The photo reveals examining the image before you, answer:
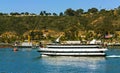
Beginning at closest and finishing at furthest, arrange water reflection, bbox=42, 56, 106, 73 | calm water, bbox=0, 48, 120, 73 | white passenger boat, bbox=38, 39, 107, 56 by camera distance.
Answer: calm water, bbox=0, 48, 120, 73 < water reflection, bbox=42, 56, 106, 73 < white passenger boat, bbox=38, 39, 107, 56

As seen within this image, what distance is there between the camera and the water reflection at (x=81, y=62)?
104 metres

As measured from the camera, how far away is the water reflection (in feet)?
340

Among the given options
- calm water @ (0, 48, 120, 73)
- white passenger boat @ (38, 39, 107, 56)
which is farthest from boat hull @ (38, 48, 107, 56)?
calm water @ (0, 48, 120, 73)

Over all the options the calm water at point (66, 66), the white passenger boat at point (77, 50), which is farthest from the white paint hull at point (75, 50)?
the calm water at point (66, 66)

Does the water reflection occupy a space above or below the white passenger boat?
below

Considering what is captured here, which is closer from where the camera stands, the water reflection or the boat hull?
the water reflection

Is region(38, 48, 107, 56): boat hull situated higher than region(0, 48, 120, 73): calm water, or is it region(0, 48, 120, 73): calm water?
region(38, 48, 107, 56): boat hull

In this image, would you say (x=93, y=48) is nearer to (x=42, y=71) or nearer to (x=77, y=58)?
(x=77, y=58)

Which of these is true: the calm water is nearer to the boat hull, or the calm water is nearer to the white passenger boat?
the boat hull

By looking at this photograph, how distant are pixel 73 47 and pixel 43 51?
8.83 m

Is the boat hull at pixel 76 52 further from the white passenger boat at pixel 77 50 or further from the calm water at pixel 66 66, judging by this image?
the calm water at pixel 66 66

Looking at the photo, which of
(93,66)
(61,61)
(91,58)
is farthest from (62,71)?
(91,58)

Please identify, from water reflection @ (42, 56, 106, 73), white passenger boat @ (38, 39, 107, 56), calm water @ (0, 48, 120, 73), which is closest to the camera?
calm water @ (0, 48, 120, 73)

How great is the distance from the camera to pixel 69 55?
445 ft
